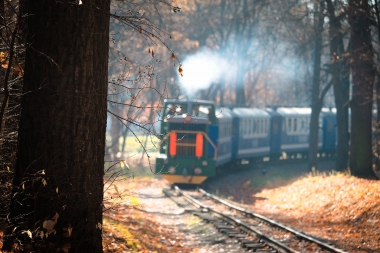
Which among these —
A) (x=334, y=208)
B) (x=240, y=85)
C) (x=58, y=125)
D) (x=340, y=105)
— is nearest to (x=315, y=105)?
(x=340, y=105)

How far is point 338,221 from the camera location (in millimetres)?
15867

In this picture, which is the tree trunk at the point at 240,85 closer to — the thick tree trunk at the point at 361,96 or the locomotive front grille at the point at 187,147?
the locomotive front grille at the point at 187,147

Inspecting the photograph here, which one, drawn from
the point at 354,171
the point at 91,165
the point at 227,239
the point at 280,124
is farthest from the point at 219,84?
the point at 91,165

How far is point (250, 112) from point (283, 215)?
16.1 metres

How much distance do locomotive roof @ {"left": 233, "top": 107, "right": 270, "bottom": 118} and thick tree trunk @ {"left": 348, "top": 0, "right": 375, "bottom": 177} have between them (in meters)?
11.0

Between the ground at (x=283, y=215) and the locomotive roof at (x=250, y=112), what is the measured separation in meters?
5.75

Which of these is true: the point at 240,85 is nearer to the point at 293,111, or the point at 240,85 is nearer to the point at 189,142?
the point at 293,111

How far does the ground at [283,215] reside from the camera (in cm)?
1234

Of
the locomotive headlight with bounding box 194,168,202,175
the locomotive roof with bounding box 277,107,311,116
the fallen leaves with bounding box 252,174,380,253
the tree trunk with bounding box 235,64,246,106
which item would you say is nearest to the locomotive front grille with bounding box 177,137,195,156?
the locomotive headlight with bounding box 194,168,202,175

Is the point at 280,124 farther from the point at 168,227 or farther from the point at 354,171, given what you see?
the point at 168,227

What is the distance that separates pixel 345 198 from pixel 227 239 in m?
5.31

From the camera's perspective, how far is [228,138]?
96.7ft

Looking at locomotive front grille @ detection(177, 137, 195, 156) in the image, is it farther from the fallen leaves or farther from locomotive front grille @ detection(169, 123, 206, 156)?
the fallen leaves

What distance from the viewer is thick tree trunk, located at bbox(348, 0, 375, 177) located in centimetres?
2044
